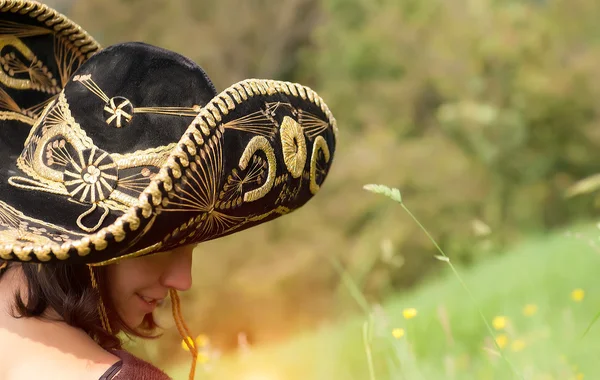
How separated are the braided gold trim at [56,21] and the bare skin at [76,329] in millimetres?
760

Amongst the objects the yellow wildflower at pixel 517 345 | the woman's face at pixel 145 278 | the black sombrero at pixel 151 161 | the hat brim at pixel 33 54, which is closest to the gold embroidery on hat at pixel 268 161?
the black sombrero at pixel 151 161

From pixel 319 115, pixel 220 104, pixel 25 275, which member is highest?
pixel 220 104

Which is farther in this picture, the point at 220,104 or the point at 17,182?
the point at 17,182

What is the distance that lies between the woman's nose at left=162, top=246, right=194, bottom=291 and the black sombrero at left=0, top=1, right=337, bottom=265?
0.46ft

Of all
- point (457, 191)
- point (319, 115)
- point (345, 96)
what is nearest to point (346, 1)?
point (345, 96)

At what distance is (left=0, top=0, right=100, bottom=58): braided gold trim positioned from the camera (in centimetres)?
212

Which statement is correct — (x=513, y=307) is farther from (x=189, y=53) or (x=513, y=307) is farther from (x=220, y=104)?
(x=189, y=53)

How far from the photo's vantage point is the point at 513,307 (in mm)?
4801

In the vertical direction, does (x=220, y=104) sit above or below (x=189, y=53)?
above

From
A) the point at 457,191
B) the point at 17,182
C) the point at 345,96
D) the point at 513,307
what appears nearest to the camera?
the point at 17,182

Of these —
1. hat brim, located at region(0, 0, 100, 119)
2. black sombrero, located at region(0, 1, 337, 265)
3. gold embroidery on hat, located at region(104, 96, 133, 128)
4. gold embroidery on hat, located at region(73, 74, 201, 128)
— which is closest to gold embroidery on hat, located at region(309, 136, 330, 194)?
black sombrero, located at region(0, 1, 337, 265)

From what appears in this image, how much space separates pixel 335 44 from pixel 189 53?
207 centimetres

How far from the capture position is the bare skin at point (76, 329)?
1666 millimetres

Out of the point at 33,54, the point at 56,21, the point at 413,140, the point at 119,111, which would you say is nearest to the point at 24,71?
the point at 33,54
